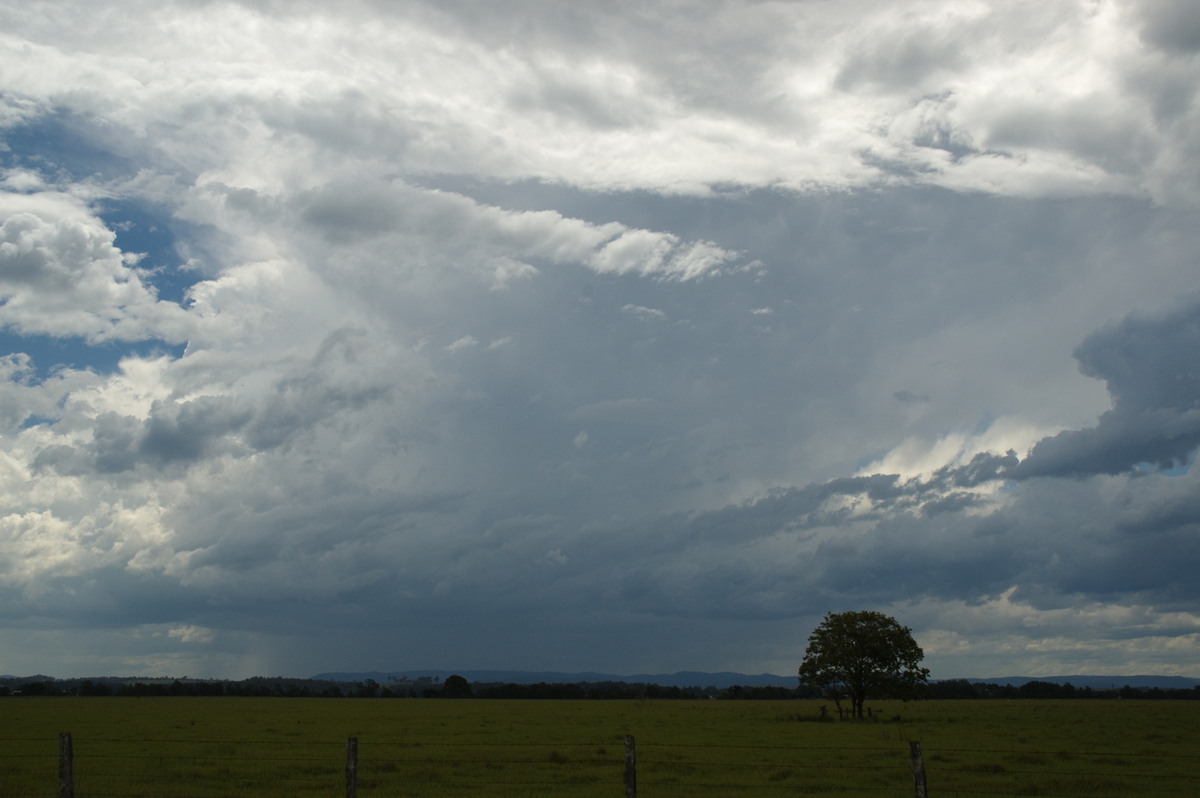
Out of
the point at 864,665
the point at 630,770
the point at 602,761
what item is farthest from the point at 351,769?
the point at 864,665

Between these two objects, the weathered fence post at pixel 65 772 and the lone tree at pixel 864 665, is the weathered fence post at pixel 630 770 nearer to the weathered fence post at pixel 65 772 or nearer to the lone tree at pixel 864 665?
the weathered fence post at pixel 65 772

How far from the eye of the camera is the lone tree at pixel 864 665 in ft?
247

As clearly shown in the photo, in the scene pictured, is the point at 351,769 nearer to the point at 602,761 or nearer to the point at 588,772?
the point at 588,772

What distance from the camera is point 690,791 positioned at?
27062 mm

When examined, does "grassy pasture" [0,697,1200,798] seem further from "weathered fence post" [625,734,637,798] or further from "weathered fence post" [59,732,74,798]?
"weathered fence post" [625,734,637,798]

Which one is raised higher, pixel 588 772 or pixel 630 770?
pixel 630 770

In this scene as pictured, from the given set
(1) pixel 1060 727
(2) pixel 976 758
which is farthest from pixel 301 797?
(1) pixel 1060 727

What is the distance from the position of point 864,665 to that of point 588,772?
1966 inches

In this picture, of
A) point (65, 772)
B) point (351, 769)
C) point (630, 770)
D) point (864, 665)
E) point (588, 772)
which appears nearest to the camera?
point (630, 770)

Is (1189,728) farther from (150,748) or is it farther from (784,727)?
(150,748)

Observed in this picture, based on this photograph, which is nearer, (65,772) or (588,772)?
(65,772)

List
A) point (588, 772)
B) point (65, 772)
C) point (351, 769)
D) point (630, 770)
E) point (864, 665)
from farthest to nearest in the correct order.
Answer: point (864, 665) < point (588, 772) < point (65, 772) < point (351, 769) < point (630, 770)

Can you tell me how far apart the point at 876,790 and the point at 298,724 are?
48.0 m

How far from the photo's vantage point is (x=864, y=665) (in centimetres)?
7556
